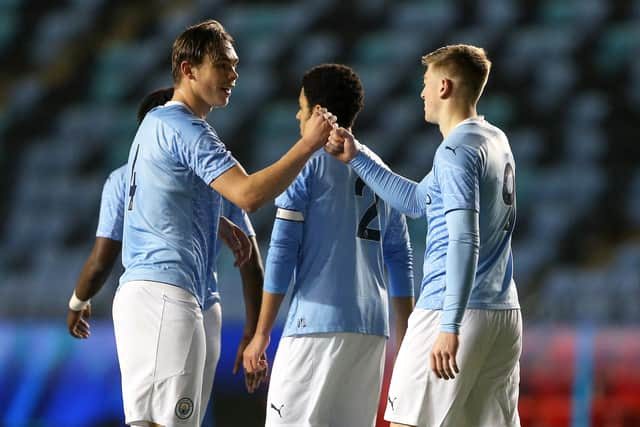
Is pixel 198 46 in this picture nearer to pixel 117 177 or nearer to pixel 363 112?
pixel 117 177

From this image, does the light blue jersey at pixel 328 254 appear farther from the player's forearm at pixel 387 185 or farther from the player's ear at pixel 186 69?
the player's ear at pixel 186 69

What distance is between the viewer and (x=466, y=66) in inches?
103

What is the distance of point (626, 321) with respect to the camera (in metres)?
8.20

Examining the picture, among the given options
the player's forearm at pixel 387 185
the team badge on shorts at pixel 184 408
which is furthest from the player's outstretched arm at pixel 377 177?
the team badge on shorts at pixel 184 408

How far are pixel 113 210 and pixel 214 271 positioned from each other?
0.60 metres

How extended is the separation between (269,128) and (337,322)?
771 cm

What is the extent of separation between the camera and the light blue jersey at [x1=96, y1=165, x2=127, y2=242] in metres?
3.25

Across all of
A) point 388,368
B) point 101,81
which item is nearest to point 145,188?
point 388,368

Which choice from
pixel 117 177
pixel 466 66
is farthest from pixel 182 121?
pixel 117 177

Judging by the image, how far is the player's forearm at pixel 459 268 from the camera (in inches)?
93.7

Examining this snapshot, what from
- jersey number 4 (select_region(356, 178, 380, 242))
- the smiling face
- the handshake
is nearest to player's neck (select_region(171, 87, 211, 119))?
the smiling face

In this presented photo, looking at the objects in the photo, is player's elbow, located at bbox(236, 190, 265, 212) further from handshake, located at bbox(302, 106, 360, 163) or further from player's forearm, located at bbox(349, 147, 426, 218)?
player's forearm, located at bbox(349, 147, 426, 218)

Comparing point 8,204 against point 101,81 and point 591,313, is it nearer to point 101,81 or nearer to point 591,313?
point 101,81

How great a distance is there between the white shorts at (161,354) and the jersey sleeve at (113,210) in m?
0.78
